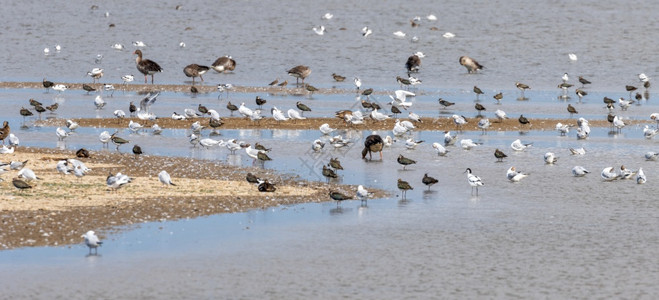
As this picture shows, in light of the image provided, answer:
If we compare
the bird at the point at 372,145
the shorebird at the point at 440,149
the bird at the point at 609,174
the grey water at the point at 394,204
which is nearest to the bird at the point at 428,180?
the grey water at the point at 394,204

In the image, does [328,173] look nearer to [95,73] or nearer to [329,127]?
[329,127]

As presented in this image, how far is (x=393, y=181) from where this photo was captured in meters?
23.3

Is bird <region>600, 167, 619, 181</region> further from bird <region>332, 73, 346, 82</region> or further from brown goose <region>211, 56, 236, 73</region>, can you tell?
brown goose <region>211, 56, 236, 73</region>

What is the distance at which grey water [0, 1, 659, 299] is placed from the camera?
14.6 meters

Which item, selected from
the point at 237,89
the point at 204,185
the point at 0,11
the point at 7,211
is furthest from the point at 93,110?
the point at 0,11

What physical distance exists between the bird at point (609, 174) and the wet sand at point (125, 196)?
5263mm

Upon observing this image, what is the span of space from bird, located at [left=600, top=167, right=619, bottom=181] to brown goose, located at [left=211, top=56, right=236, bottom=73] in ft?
90.7

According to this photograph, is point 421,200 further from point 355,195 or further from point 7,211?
point 7,211

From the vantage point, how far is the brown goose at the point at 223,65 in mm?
48719

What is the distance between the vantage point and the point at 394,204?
67.5ft

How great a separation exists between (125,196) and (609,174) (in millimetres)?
10376

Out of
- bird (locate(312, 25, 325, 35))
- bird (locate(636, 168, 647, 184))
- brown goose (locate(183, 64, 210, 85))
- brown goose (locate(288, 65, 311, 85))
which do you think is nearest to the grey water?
bird (locate(636, 168, 647, 184))

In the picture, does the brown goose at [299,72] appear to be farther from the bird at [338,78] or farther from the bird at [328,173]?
the bird at [328,173]

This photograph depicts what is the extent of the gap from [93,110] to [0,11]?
136 ft
